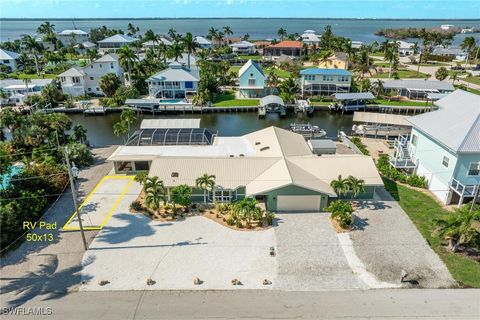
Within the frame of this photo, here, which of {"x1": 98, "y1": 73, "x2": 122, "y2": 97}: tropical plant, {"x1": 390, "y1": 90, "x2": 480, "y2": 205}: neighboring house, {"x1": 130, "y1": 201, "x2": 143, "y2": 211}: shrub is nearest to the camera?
{"x1": 390, "y1": 90, "x2": 480, "y2": 205}: neighboring house

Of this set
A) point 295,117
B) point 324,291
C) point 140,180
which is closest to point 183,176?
point 140,180

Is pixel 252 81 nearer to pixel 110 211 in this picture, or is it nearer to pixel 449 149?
pixel 449 149

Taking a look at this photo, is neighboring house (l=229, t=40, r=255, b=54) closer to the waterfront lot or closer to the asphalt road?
the waterfront lot

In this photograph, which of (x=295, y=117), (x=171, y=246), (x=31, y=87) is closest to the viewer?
(x=171, y=246)

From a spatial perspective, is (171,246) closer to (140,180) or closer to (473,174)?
(140,180)

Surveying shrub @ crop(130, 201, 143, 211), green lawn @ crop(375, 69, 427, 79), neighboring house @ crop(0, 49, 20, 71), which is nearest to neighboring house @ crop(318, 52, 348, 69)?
green lawn @ crop(375, 69, 427, 79)

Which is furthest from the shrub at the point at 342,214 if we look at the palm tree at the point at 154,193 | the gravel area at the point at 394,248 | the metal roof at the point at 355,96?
the metal roof at the point at 355,96

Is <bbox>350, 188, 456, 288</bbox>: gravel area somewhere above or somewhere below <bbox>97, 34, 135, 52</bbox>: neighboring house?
below
